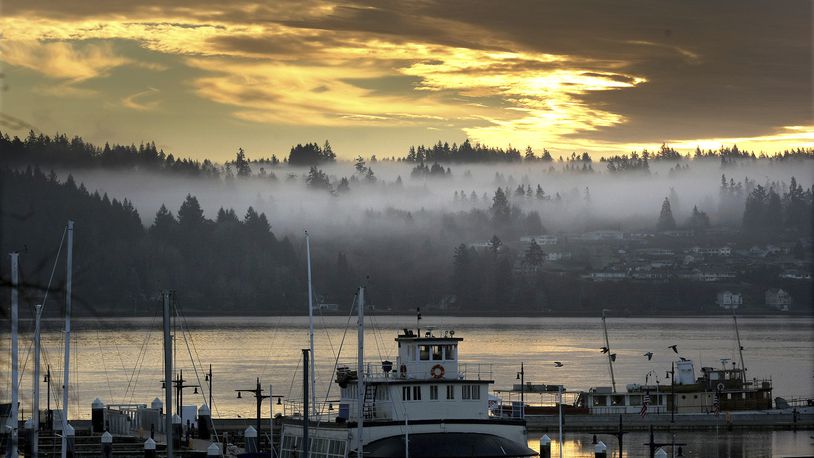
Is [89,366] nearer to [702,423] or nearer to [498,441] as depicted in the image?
[702,423]

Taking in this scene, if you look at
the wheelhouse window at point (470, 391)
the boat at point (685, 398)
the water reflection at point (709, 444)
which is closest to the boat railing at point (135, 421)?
the wheelhouse window at point (470, 391)

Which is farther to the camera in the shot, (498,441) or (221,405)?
(221,405)

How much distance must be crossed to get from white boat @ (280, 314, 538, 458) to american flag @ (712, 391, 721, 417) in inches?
1907

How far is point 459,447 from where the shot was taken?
→ 5819 centimetres

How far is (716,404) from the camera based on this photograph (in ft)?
354

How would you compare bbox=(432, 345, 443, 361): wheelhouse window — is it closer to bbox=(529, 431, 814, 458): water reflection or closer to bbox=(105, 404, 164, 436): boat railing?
bbox=(105, 404, 164, 436): boat railing

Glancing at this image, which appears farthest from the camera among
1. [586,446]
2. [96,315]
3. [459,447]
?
[586,446]

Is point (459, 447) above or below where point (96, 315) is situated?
below

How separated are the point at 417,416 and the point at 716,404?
175 ft

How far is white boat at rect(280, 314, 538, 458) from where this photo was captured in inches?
2288

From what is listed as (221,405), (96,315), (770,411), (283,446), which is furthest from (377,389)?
(221,405)

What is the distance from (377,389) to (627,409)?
51.1 metres

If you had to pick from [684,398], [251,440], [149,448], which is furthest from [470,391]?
[684,398]

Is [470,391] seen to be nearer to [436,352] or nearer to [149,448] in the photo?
[436,352]
